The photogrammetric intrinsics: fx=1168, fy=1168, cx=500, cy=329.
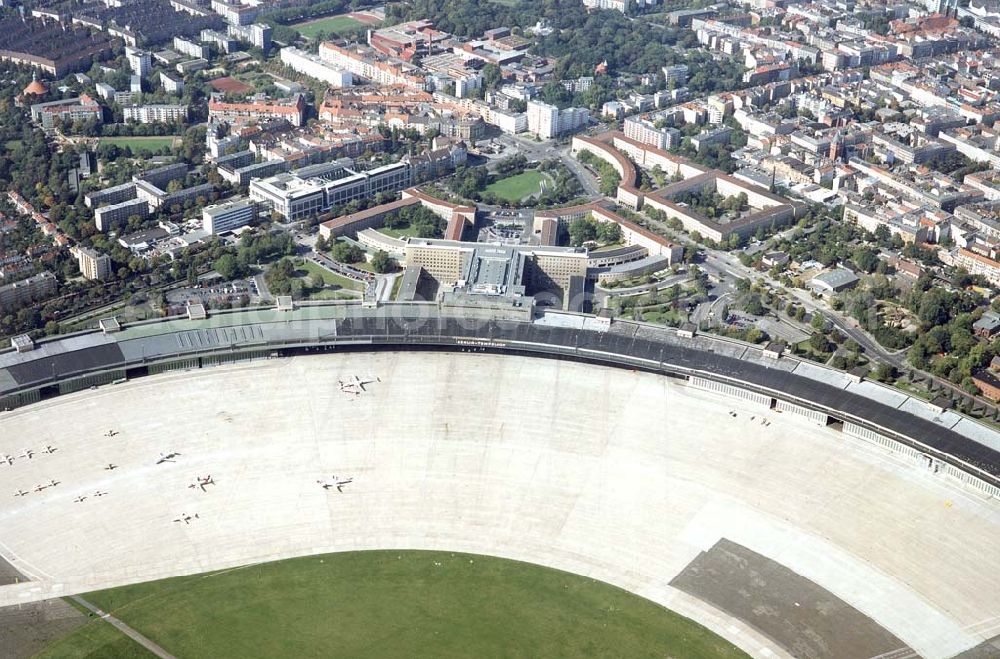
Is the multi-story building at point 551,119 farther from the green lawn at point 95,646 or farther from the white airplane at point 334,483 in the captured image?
the green lawn at point 95,646

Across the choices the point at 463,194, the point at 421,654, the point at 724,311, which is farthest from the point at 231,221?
the point at 421,654

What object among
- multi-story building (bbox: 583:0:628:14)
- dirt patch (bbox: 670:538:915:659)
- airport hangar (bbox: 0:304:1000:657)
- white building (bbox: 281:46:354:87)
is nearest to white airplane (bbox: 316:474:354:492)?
airport hangar (bbox: 0:304:1000:657)

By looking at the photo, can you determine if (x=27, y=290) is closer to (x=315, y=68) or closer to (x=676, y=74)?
(x=315, y=68)

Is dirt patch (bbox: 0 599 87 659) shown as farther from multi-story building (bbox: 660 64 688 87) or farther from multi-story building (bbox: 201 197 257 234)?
multi-story building (bbox: 660 64 688 87)

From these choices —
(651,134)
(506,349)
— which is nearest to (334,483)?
(506,349)

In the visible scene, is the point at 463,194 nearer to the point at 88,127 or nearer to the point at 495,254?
the point at 495,254

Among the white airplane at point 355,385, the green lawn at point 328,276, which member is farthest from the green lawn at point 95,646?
the green lawn at point 328,276
